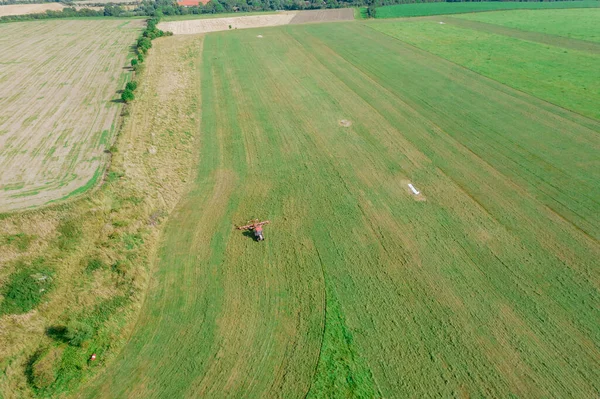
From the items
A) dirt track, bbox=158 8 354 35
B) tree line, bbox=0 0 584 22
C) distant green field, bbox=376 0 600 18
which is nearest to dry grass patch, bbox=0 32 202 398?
dirt track, bbox=158 8 354 35

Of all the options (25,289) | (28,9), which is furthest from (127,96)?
(28,9)

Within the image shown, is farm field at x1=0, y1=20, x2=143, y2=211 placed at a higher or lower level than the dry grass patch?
higher

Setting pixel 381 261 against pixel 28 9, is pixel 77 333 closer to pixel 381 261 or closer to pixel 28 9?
pixel 381 261

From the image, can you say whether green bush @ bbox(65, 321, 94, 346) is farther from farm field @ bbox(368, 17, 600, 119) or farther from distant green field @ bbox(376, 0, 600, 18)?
distant green field @ bbox(376, 0, 600, 18)

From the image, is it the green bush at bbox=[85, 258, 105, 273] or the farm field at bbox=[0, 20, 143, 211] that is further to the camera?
the farm field at bbox=[0, 20, 143, 211]

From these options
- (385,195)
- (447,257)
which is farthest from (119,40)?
(447,257)

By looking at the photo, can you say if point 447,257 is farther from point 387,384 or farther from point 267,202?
point 267,202

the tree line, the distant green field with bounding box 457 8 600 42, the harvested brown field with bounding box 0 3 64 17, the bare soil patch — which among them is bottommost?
the distant green field with bounding box 457 8 600 42

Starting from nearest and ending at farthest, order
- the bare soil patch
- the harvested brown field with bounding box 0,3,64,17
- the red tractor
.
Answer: the red tractor, the bare soil patch, the harvested brown field with bounding box 0,3,64,17
